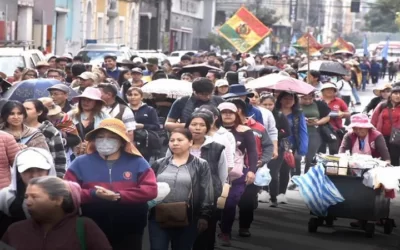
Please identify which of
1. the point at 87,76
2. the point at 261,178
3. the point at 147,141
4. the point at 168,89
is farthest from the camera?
the point at 168,89

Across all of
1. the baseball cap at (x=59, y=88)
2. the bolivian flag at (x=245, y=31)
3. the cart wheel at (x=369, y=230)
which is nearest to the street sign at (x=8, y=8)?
the bolivian flag at (x=245, y=31)

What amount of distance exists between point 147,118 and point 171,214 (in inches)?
220

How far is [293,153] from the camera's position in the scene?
1518 centimetres

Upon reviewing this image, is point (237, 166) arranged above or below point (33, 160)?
below

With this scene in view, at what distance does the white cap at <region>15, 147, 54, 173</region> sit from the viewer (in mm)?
7289

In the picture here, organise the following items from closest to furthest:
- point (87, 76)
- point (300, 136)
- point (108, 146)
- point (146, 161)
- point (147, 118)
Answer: point (108, 146) < point (146, 161) < point (147, 118) < point (300, 136) < point (87, 76)

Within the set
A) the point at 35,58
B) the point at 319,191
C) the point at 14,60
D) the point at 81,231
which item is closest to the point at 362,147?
the point at 319,191

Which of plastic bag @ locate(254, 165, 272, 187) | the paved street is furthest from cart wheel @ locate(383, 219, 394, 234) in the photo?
plastic bag @ locate(254, 165, 272, 187)

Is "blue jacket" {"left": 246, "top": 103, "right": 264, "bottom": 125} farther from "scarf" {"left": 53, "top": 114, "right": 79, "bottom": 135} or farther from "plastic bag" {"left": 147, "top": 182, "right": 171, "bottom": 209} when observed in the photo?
"plastic bag" {"left": 147, "top": 182, "right": 171, "bottom": 209}

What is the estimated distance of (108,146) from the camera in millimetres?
7734

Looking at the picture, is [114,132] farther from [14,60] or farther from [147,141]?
[14,60]

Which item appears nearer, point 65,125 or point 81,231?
point 81,231

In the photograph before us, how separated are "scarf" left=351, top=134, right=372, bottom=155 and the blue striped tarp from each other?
0.87 m

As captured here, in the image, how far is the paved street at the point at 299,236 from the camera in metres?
11.8
